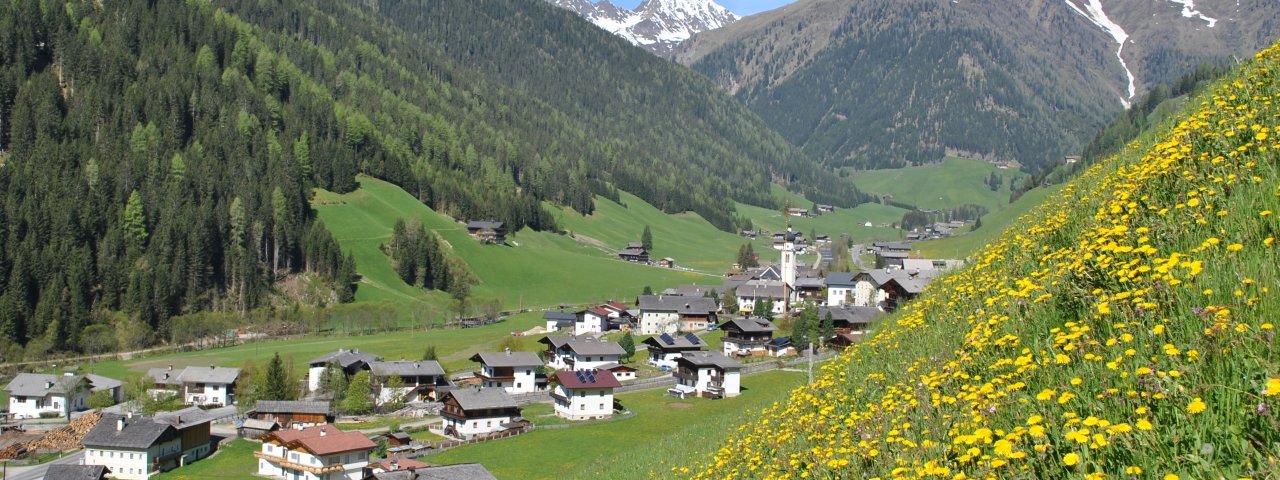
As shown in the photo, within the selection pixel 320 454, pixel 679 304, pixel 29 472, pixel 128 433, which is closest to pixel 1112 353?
pixel 320 454

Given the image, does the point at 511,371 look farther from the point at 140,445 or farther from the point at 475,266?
the point at 475,266

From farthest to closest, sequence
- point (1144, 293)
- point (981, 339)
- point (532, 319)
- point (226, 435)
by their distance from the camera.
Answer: point (532, 319) < point (226, 435) < point (981, 339) < point (1144, 293)

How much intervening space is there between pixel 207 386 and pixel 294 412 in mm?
20392

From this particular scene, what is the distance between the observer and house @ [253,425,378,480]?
59906mm

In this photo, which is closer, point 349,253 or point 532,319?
point 532,319

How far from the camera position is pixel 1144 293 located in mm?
11055

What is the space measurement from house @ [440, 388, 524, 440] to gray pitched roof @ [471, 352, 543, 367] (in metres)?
A: 16.1

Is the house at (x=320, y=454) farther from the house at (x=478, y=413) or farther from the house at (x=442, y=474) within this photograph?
Result: the house at (x=478, y=413)

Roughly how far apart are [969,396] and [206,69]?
216499 mm

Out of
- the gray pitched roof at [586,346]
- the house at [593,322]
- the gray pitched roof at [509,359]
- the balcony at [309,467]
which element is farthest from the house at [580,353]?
the balcony at [309,467]

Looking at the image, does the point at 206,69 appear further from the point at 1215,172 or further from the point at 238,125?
the point at 1215,172

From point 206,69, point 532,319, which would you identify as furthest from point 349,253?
point 206,69

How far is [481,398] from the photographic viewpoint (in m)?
75.9

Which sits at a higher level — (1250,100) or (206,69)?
(206,69)
